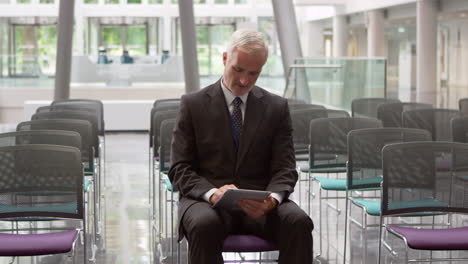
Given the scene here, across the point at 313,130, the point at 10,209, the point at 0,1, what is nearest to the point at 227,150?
the point at 10,209

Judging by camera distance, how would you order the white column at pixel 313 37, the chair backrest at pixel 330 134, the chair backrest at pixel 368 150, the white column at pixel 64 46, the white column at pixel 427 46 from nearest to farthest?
1. the chair backrest at pixel 368 150
2. the chair backrest at pixel 330 134
3. the white column at pixel 64 46
4. the white column at pixel 427 46
5. the white column at pixel 313 37

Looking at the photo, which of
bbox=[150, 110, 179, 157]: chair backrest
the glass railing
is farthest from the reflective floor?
the glass railing

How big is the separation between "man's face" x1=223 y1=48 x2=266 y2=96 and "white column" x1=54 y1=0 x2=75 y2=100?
10058 millimetres

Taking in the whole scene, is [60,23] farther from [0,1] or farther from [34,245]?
[0,1]

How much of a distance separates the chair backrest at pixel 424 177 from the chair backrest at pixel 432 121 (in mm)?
2779

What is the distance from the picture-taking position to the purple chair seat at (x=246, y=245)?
3947 mm

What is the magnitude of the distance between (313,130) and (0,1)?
35.2 metres

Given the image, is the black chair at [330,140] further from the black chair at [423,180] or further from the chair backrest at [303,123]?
the black chair at [423,180]

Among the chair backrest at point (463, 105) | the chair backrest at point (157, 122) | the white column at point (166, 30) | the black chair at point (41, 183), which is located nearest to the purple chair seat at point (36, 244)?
the black chair at point (41, 183)

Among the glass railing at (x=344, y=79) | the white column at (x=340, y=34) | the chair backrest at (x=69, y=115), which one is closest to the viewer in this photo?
the chair backrest at (x=69, y=115)

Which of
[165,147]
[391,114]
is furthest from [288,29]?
[165,147]

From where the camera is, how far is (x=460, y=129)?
688 cm

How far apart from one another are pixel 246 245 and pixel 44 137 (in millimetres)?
2414

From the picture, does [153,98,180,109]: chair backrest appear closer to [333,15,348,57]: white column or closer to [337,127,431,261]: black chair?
[337,127,431,261]: black chair
